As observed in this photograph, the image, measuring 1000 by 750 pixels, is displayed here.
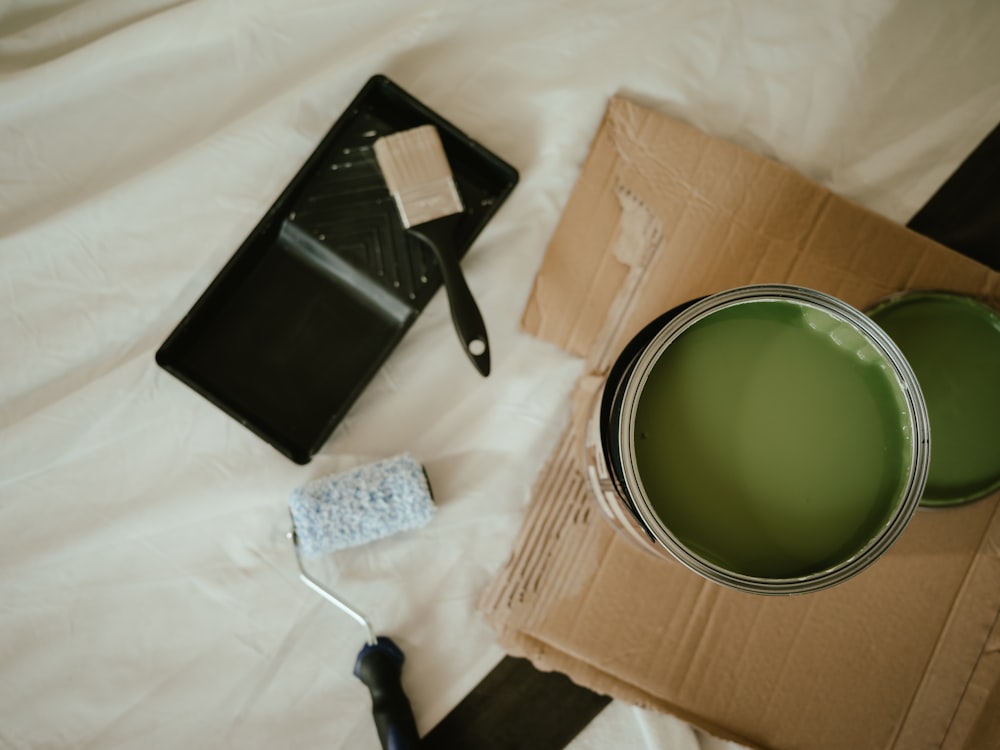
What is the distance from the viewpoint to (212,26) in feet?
2.43

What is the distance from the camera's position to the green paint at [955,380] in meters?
0.66

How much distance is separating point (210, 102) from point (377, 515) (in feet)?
1.67

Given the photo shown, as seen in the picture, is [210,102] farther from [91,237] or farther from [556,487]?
[556,487]

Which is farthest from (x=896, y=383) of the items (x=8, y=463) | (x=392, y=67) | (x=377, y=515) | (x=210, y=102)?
(x=8, y=463)

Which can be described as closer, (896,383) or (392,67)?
(896,383)

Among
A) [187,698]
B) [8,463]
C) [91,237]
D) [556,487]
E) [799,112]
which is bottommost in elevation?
[187,698]

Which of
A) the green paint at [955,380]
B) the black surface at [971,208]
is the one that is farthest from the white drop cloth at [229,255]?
the green paint at [955,380]

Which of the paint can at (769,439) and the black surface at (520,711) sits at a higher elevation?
the paint can at (769,439)

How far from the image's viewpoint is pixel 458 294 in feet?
2.27

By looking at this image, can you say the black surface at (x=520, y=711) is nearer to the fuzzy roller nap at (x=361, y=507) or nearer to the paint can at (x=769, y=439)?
the fuzzy roller nap at (x=361, y=507)

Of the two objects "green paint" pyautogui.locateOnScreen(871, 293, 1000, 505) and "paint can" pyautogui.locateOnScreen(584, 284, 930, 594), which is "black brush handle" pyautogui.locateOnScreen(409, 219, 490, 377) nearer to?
"paint can" pyautogui.locateOnScreen(584, 284, 930, 594)

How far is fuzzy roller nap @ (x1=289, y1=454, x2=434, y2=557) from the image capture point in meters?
0.69

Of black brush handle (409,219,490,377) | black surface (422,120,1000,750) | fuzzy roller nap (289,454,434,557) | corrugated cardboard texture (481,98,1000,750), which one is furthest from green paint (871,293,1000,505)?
fuzzy roller nap (289,454,434,557)

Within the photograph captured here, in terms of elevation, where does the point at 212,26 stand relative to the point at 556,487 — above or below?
above
